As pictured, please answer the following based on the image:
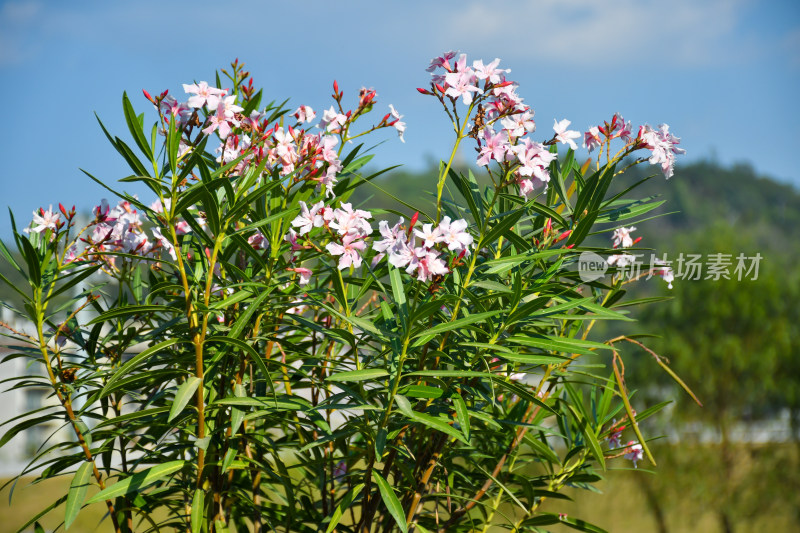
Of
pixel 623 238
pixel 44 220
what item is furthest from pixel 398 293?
pixel 44 220

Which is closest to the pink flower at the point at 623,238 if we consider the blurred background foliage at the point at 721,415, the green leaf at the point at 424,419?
the green leaf at the point at 424,419

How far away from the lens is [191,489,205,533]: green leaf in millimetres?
1103

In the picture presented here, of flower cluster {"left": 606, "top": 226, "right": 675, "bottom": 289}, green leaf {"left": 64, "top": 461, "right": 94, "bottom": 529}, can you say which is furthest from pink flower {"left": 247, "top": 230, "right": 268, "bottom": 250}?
flower cluster {"left": 606, "top": 226, "right": 675, "bottom": 289}

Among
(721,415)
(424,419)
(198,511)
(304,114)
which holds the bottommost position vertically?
(721,415)

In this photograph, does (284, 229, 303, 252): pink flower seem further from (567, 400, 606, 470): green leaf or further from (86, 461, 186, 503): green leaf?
(567, 400, 606, 470): green leaf

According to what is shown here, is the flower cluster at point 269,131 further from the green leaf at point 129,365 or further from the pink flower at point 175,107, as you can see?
the green leaf at point 129,365

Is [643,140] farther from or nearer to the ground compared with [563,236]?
farther from the ground

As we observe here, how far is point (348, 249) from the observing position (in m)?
1.09

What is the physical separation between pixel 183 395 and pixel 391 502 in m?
0.37

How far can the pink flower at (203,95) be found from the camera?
1.13 meters

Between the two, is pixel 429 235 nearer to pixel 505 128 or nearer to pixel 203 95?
pixel 505 128

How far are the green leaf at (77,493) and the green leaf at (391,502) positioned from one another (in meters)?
0.50

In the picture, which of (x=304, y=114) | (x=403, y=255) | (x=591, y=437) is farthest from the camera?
(x=304, y=114)

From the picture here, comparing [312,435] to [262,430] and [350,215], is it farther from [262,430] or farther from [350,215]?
[350,215]
